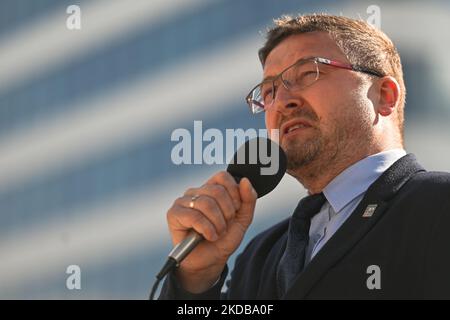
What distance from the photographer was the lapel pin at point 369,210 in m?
1.83

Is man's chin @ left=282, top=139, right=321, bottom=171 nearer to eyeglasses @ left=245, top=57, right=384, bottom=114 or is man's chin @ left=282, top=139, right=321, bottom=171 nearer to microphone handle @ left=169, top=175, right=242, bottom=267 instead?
eyeglasses @ left=245, top=57, right=384, bottom=114

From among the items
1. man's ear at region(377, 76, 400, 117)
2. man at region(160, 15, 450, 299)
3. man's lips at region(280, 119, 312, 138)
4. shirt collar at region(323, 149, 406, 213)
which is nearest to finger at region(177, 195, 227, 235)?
man at region(160, 15, 450, 299)

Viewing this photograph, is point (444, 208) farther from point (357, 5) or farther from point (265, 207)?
point (357, 5)

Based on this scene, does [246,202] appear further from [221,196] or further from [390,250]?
[390,250]

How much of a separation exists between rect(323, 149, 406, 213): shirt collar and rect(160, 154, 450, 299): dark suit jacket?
10 centimetres

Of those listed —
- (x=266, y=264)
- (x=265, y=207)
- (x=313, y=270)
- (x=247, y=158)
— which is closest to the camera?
(x=313, y=270)

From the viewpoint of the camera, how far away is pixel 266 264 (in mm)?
2131

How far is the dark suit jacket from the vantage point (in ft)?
5.44

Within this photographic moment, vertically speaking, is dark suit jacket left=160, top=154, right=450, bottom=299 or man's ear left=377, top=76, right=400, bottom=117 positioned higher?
man's ear left=377, top=76, right=400, bottom=117

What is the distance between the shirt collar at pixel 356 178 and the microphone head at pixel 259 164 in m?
0.19

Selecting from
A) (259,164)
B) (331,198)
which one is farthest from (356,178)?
(259,164)

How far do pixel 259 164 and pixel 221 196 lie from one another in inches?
11.4
